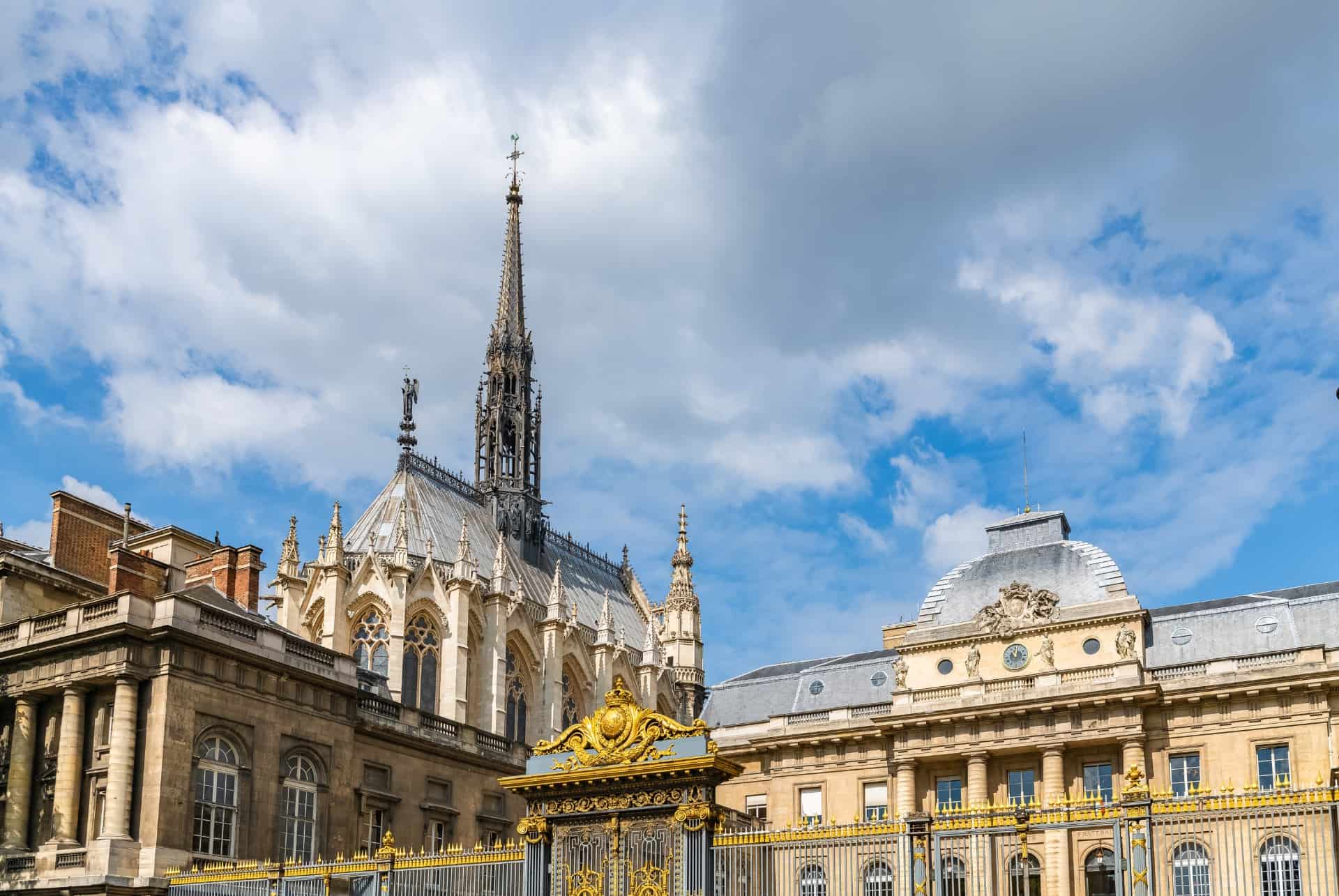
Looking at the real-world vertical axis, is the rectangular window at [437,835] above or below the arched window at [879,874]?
above

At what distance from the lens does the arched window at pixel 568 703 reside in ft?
197

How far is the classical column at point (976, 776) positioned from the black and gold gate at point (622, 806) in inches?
844

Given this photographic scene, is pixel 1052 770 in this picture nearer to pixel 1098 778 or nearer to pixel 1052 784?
pixel 1052 784

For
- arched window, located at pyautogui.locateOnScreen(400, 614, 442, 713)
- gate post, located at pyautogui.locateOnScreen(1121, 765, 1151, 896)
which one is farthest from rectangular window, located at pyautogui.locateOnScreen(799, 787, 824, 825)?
gate post, located at pyautogui.locateOnScreen(1121, 765, 1151, 896)

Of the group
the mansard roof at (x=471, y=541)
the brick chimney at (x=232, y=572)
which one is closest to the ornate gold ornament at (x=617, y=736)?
the brick chimney at (x=232, y=572)

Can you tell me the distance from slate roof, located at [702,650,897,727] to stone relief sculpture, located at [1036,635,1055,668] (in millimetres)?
5317

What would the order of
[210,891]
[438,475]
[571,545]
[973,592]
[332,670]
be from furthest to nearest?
[571,545], [438,475], [973,592], [332,670], [210,891]

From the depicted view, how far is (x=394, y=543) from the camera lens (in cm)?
5581

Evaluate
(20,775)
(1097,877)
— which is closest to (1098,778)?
(1097,877)

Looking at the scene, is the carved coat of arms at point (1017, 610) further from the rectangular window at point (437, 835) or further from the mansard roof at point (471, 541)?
the mansard roof at point (471, 541)

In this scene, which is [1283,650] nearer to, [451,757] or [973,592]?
[973,592]

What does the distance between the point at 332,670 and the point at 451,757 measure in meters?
5.34

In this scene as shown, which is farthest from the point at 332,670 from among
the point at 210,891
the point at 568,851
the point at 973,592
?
the point at 973,592

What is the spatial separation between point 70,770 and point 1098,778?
83.5ft
